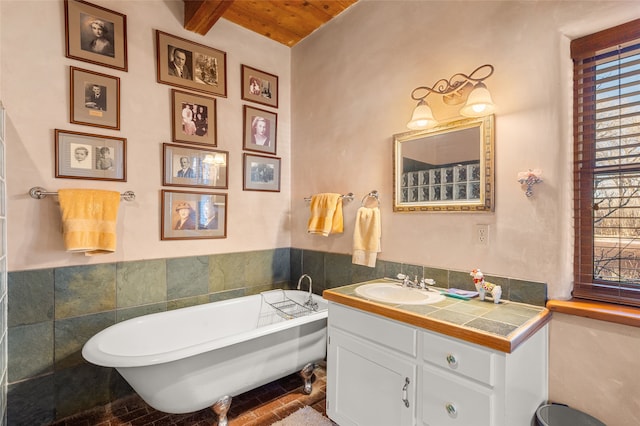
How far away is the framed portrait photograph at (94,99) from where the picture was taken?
213 cm

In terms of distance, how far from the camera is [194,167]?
2.62 m

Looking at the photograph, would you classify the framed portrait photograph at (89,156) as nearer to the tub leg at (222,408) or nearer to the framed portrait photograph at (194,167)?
the framed portrait photograph at (194,167)

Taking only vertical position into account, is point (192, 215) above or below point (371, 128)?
below

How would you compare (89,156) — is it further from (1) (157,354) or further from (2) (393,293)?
(2) (393,293)

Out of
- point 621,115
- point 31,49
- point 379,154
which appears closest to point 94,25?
point 31,49

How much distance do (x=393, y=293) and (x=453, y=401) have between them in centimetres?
78

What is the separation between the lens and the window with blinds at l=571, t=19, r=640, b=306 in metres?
1.47

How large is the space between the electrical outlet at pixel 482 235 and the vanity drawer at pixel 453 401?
2.65ft

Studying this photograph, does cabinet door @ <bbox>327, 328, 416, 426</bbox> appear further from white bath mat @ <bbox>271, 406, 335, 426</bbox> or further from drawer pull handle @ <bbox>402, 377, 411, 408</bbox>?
white bath mat @ <bbox>271, 406, 335, 426</bbox>

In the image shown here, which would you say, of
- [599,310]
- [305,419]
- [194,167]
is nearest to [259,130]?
[194,167]

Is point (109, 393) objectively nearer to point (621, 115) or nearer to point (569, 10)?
point (621, 115)

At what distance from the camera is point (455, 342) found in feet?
4.48

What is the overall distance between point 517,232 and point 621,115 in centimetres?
69

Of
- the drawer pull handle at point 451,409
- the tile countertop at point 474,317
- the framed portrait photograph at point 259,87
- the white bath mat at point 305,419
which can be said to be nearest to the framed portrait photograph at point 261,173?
the framed portrait photograph at point 259,87
